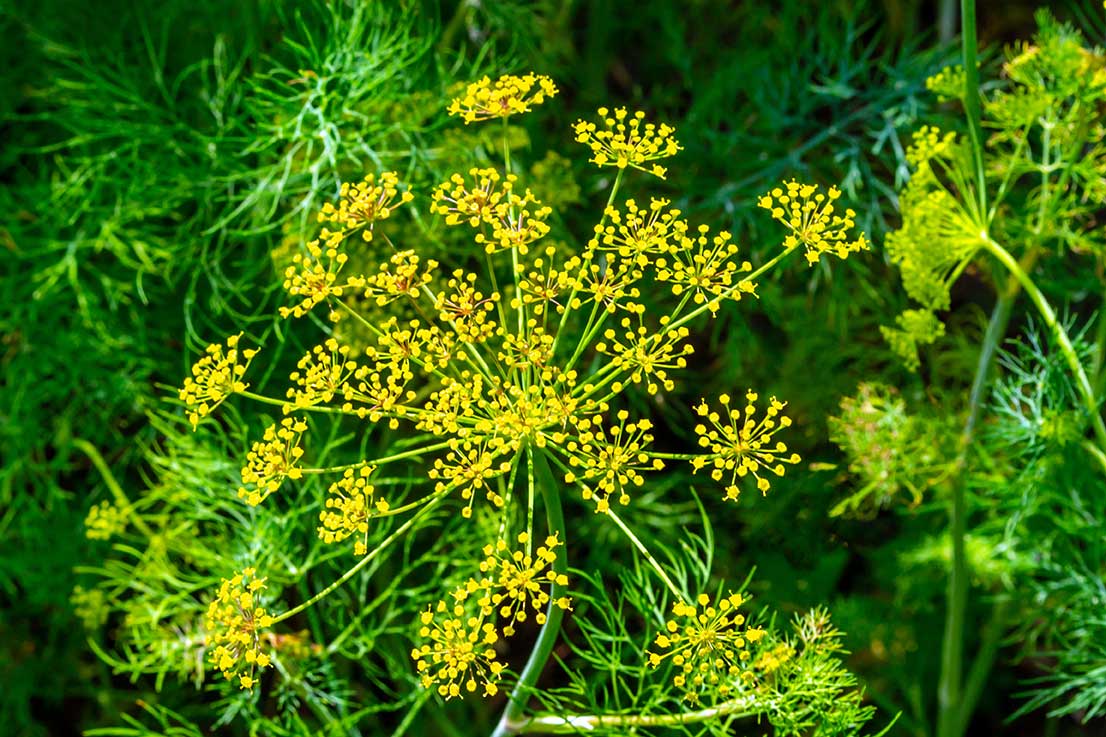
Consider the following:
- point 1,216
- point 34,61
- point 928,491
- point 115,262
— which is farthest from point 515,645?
point 34,61

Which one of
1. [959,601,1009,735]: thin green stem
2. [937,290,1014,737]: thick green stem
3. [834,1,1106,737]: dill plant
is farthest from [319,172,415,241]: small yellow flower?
[959,601,1009,735]: thin green stem

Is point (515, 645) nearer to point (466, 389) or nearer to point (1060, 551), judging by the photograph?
point (1060, 551)

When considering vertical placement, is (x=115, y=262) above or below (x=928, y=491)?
above

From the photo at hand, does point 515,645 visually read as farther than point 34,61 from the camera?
Yes

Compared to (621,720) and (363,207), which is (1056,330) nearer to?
(621,720)

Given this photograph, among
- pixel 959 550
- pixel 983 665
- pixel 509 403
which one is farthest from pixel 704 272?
pixel 983 665

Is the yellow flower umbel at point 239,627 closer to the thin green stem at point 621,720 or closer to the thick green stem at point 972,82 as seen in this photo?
the thin green stem at point 621,720
